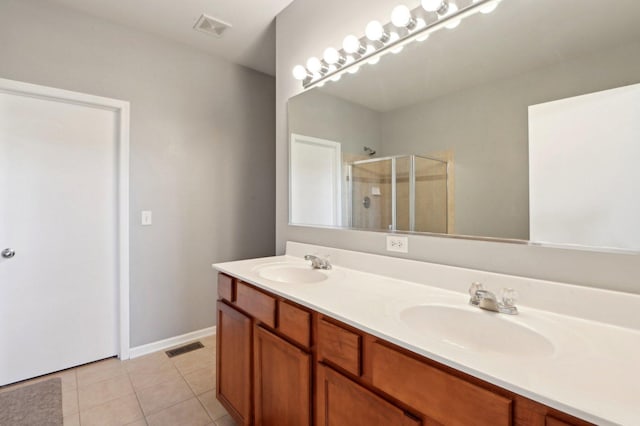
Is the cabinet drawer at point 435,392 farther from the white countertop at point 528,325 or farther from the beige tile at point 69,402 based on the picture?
the beige tile at point 69,402

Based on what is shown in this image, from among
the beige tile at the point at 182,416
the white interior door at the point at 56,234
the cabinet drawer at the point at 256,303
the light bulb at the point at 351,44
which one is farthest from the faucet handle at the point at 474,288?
the white interior door at the point at 56,234

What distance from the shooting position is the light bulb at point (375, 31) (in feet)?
4.80

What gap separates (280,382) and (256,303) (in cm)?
34

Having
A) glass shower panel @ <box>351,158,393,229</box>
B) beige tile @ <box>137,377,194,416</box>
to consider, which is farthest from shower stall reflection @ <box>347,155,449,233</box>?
beige tile @ <box>137,377,194,416</box>

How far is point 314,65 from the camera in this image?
6.08ft

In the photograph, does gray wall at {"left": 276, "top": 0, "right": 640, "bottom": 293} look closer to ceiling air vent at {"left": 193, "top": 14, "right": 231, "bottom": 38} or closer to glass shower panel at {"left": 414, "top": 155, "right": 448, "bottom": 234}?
glass shower panel at {"left": 414, "top": 155, "right": 448, "bottom": 234}

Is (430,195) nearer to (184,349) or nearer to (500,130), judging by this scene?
(500,130)

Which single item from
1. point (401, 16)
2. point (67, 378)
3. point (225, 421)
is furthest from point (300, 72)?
point (67, 378)

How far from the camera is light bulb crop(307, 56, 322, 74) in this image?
1839mm

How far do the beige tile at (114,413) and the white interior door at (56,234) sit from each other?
64 centimetres

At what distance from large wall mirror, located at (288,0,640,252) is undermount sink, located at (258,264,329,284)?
15.7 inches

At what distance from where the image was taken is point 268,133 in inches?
123

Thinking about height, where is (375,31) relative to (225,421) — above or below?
above

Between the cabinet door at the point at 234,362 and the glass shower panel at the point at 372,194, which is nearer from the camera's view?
the cabinet door at the point at 234,362
